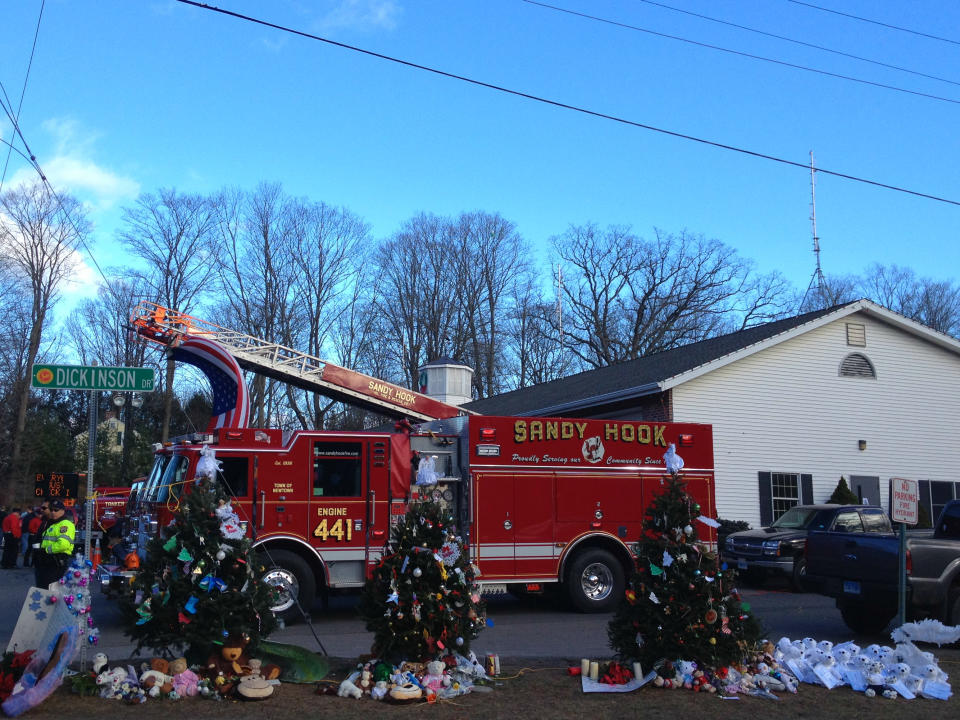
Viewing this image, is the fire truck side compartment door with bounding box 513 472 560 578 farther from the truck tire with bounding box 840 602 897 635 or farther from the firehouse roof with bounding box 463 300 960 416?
the firehouse roof with bounding box 463 300 960 416

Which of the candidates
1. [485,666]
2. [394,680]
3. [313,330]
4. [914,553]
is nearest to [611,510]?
[914,553]

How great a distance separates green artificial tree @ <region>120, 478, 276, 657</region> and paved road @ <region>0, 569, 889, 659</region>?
5.88ft

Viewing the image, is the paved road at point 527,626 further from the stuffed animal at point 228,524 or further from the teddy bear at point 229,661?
the stuffed animal at point 228,524

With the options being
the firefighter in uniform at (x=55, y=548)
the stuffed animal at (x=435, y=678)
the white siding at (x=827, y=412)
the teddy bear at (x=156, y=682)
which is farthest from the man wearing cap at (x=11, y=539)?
the stuffed animal at (x=435, y=678)

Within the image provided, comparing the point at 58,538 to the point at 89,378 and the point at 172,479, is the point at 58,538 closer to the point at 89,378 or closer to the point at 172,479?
the point at 172,479

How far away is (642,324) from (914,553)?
1474 inches

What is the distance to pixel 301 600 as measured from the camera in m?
12.5

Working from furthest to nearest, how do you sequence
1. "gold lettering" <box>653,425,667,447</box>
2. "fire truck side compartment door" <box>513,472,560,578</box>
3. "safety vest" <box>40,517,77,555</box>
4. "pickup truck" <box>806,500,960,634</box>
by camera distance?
"gold lettering" <box>653,425,667,447</box>, "fire truck side compartment door" <box>513,472,560,578</box>, "safety vest" <box>40,517,77,555</box>, "pickup truck" <box>806,500,960,634</box>

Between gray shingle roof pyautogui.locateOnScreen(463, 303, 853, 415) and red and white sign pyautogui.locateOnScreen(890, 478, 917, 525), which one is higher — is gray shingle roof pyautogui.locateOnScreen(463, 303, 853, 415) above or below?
above

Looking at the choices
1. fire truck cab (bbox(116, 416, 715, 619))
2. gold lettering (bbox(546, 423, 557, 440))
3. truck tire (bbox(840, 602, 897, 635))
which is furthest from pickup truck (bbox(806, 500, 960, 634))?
gold lettering (bbox(546, 423, 557, 440))

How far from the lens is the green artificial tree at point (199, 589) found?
25.5 feet

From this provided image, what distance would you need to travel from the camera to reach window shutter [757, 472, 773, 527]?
22.8m

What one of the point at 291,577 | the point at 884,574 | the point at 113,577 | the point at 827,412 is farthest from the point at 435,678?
the point at 827,412

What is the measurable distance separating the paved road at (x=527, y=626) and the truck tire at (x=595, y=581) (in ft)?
0.94
